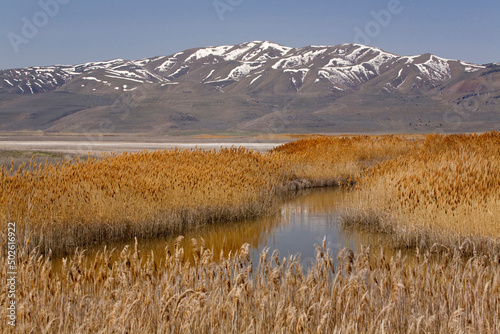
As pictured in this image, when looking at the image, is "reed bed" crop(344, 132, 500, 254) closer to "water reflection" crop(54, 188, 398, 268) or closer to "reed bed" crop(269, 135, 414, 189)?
"water reflection" crop(54, 188, 398, 268)

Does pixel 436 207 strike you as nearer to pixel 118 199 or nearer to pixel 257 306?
pixel 257 306

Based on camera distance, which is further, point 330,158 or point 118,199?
point 330,158

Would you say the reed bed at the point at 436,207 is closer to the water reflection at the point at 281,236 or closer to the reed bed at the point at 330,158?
the water reflection at the point at 281,236

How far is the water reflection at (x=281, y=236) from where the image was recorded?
398 inches

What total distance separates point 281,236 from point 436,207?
3302 millimetres

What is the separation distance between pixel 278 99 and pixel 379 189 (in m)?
178

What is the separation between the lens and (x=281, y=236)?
11.4 meters

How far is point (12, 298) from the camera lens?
199 inches

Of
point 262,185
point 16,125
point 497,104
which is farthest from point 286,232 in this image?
point 497,104

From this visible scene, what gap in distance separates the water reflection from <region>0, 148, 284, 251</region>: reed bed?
38 cm

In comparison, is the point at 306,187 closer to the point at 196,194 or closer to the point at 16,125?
the point at 196,194

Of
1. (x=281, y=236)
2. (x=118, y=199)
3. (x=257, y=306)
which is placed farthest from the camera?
(x=281, y=236)

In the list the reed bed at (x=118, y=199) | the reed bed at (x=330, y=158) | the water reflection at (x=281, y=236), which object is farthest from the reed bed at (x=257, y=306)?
the reed bed at (x=330, y=158)

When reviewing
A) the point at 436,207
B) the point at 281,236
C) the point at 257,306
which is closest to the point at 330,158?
the point at 281,236
